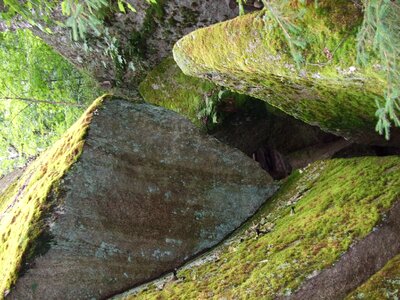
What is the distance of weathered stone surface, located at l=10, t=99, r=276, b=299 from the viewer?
→ 528cm

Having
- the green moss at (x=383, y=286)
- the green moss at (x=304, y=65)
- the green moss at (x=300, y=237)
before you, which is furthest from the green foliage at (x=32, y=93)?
the green moss at (x=383, y=286)

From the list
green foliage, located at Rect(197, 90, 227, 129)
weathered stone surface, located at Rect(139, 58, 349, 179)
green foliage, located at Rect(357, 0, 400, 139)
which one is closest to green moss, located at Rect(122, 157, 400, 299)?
green foliage, located at Rect(357, 0, 400, 139)

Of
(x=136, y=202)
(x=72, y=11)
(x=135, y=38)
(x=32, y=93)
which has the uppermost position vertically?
(x=72, y=11)

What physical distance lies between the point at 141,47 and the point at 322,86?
20.4 feet

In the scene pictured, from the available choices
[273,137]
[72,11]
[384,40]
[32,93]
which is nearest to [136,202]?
[72,11]

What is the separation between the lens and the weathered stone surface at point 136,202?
208 inches

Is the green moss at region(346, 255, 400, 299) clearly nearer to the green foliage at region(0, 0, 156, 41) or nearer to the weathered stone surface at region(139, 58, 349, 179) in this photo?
the green foliage at region(0, 0, 156, 41)

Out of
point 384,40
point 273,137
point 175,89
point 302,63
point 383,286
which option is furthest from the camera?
point 175,89

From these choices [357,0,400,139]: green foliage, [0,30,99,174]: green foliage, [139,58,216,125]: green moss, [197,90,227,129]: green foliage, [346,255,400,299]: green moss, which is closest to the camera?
[357,0,400,139]: green foliage

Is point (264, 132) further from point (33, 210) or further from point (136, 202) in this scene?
point (33, 210)

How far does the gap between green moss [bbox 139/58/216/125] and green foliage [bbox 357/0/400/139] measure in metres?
5.03

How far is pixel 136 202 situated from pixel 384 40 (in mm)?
3778

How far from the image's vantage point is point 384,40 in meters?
2.98

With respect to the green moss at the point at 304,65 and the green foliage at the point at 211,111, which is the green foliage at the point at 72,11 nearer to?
the green moss at the point at 304,65
